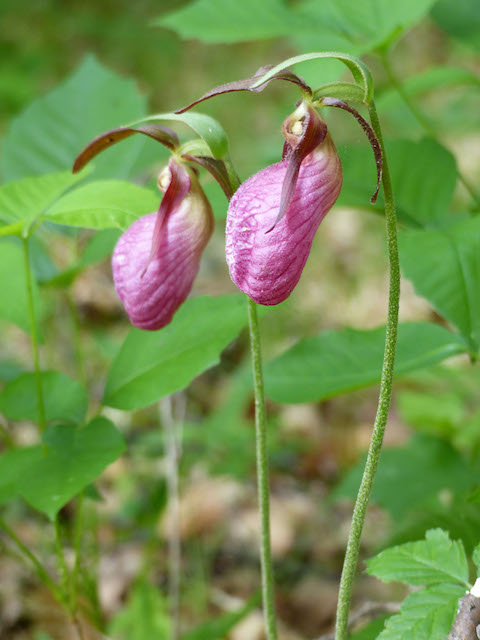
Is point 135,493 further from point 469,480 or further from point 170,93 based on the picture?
point 170,93

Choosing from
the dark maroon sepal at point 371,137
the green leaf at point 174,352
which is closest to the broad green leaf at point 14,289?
the green leaf at point 174,352

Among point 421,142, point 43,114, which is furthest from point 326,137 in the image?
point 43,114

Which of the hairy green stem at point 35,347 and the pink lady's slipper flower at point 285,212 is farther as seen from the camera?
the hairy green stem at point 35,347

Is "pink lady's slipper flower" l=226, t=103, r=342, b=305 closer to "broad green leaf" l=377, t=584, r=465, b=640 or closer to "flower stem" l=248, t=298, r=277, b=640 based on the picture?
"flower stem" l=248, t=298, r=277, b=640

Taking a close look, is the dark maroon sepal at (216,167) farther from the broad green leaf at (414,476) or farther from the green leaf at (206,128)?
the broad green leaf at (414,476)

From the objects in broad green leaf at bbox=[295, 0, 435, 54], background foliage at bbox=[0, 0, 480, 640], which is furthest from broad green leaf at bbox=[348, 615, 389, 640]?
broad green leaf at bbox=[295, 0, 435, 54]

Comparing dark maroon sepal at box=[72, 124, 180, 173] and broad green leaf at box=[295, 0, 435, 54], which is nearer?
dark maroon sepal at box=[72, 124, 180, 173]

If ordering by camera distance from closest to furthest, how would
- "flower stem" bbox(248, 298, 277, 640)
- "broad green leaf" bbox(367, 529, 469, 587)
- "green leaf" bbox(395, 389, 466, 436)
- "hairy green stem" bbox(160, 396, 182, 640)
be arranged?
"broad green leaf" bbox(367, 529, 469, 587)
"flower stem" bbox(248, 298, 277, 640)
"hairy green stem" bbox(160, 396, 182, 640)
"green leaf" bbox(395, 389, 466, 436)
